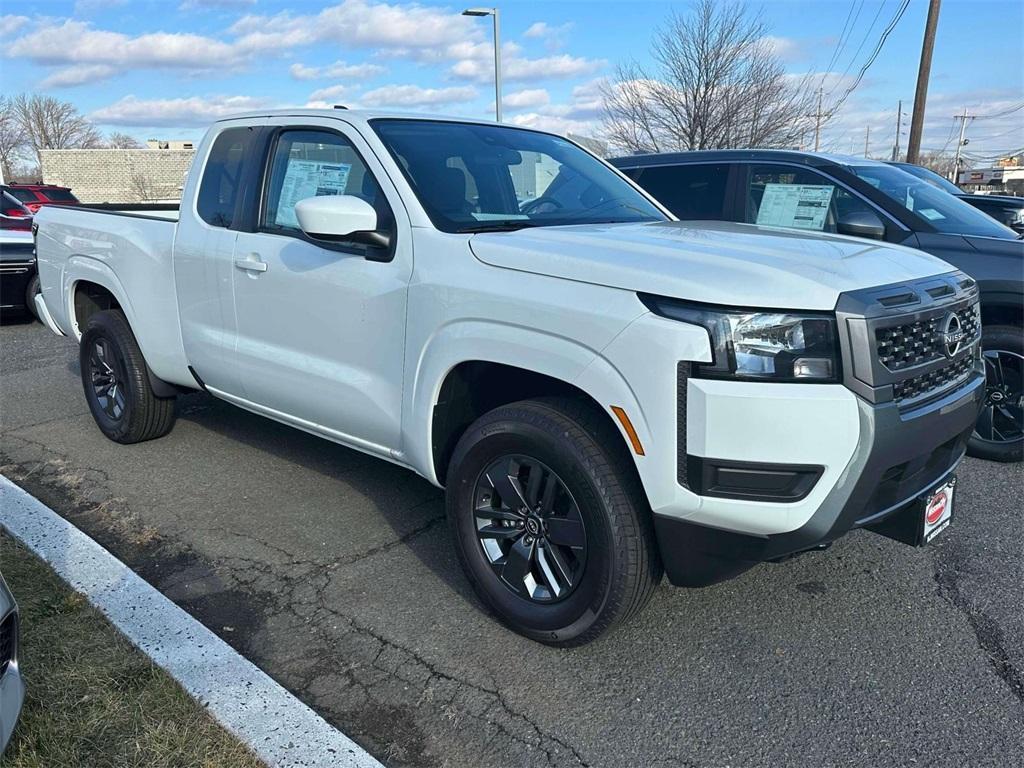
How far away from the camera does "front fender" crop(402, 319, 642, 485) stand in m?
2.57

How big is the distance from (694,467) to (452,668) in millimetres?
1154

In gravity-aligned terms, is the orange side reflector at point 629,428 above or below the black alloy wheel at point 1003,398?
above

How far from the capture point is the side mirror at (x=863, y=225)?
193 inches

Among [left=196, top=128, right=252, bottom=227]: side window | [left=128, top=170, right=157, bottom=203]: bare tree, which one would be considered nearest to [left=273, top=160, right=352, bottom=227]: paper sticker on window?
[left=196, top=128, right=252, bottom=227]: side window

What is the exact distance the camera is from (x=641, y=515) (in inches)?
104

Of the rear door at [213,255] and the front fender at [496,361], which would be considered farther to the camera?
the rear door at [213,255]

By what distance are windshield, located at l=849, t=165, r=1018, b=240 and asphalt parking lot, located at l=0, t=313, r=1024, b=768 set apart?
160 centimetres

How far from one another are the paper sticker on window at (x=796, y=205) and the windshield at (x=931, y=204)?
29cm

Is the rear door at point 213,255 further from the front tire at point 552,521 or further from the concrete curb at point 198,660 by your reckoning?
the front tire at point 552,521

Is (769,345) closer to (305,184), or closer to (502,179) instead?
(502,179)

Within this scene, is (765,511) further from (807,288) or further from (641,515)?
(807,288)

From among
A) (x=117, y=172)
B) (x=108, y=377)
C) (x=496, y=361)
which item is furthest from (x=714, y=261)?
(x=117, y=172)

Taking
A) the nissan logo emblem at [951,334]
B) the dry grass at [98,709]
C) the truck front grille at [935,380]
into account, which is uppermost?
the nissan logo emblem at [951,334]

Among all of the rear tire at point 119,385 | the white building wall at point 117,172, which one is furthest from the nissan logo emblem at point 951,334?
the white building wall at point 117,172
